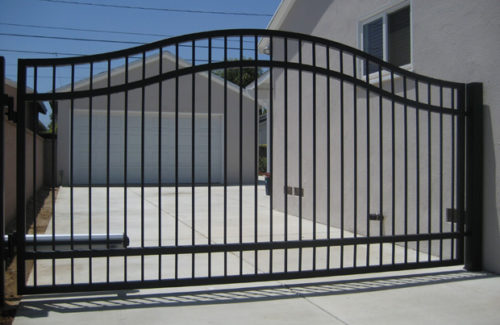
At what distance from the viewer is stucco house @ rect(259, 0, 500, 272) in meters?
4.61

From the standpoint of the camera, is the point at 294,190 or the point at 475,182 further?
the point at 294,190

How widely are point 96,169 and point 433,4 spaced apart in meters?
14.1

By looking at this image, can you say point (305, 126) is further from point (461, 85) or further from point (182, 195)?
point (182, 195)

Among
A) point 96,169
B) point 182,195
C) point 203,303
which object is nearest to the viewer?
point 203,303

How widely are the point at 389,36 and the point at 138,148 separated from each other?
41.9ft

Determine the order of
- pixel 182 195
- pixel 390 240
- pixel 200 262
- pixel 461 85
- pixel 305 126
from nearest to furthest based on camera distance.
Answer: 1. pixel 390 240
2. pixel 461 85
3. pixel 200 262
4. pixel 305 126
5. pixel 182 195

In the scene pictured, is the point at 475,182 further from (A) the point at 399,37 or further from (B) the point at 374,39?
(B) the point at 374,39

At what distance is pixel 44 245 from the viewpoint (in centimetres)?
380

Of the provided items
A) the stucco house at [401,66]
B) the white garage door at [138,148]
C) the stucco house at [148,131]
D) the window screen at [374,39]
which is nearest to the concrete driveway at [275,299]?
the stucco house at [401,66]

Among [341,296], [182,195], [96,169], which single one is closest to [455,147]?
[341,296]

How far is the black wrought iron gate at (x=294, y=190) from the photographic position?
382 centimetres

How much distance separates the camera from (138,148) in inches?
685

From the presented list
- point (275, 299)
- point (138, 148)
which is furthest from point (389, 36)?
point (138, 148)

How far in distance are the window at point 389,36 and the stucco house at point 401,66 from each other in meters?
0.01
